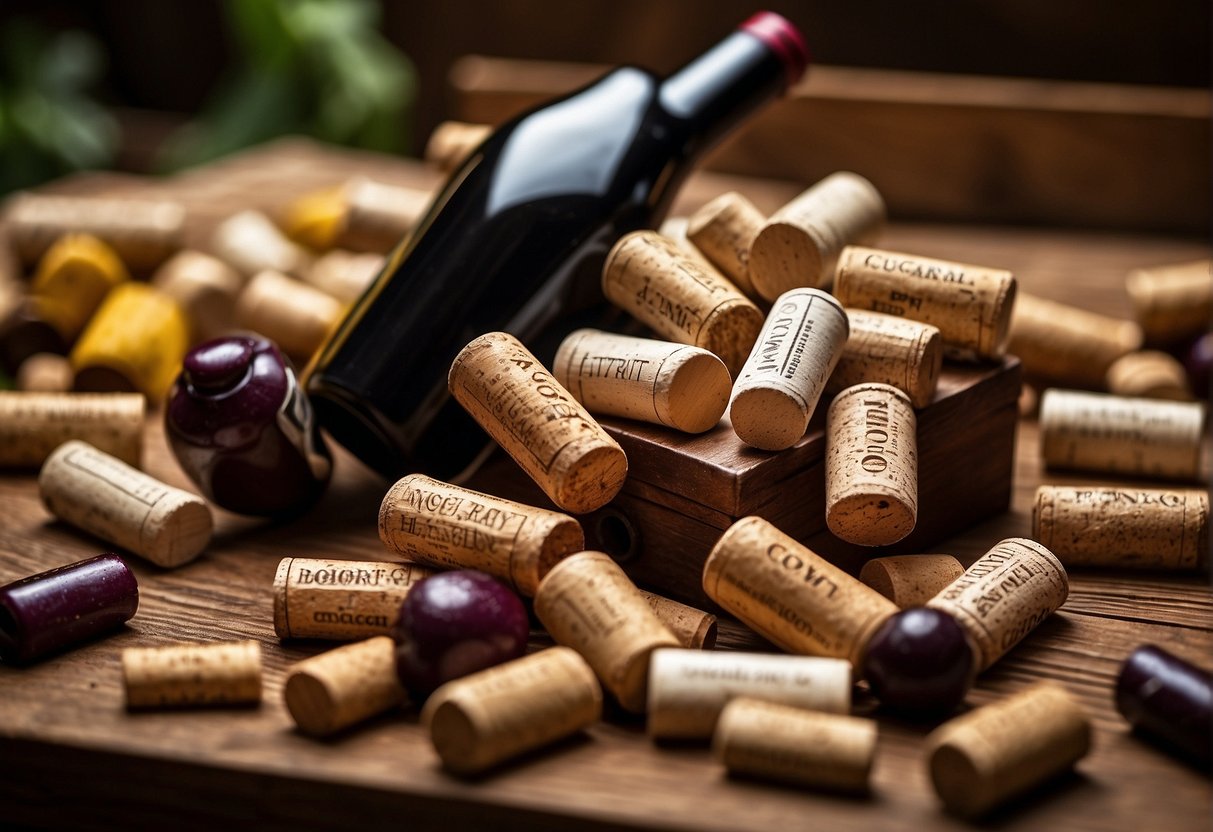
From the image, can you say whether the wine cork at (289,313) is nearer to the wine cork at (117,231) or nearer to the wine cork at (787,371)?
the wine cork at (117,231)

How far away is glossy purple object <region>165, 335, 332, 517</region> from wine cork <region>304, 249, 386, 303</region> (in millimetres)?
549

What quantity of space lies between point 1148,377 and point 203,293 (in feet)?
5.08

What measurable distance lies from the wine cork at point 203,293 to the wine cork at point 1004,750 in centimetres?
155

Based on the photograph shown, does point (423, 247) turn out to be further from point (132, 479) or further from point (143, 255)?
point (143, 255)

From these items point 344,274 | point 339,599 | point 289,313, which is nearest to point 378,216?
point 344,274

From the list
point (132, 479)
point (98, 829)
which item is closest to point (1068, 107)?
point (132, 479)

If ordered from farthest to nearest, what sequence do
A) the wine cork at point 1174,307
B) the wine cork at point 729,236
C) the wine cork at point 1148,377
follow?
the wine cork at point 1174,307, the wine cork at point 1148,377, the wine cork at point 729,236

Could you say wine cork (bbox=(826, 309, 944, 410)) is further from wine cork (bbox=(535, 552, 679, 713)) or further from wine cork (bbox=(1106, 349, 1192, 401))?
wine cork (bbox=(1106, 349, 1192, 401))

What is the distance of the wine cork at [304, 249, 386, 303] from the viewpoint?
230cm

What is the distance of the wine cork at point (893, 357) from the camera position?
1555 millimetres

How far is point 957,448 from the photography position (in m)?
1.67

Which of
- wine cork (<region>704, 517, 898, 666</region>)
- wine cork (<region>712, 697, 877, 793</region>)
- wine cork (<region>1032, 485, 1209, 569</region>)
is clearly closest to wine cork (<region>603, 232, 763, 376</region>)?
wine cork (<region>704, 517, 898, 666</region>)

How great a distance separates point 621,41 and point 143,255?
6.53 ft

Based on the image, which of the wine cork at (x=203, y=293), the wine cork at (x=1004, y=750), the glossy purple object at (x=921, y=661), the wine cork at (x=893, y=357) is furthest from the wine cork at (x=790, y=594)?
the wine cork at (x=203, y=293)
